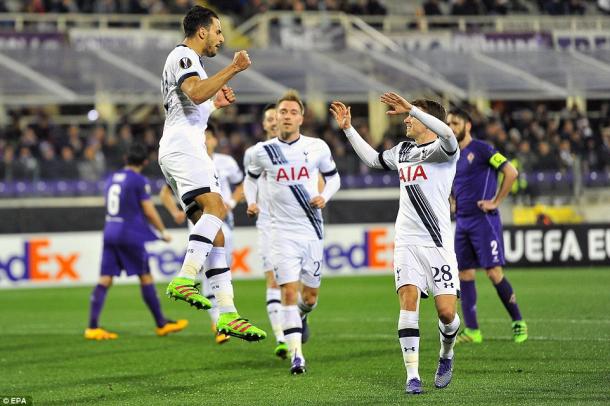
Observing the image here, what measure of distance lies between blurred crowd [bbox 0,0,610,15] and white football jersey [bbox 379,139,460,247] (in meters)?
26.3

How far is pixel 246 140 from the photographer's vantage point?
2866cm

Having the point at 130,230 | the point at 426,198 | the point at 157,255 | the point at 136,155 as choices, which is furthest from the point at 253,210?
the point at 157,255

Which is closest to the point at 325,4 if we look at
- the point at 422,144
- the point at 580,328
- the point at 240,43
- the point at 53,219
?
the point at 240,43

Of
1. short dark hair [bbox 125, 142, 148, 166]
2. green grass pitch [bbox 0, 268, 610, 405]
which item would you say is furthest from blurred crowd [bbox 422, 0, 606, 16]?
short dark hair [bbox 125, 142, 148, 166]

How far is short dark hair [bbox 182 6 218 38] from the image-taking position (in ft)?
28.2

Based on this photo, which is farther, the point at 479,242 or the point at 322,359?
the point at 479,242

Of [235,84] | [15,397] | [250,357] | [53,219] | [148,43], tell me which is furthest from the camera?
[148,43]

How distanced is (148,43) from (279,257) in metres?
22.9

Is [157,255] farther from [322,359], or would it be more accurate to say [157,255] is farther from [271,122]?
[322,359]

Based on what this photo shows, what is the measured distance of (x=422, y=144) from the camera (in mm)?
8711

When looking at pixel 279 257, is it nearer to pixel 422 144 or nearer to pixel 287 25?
pixel 422 144

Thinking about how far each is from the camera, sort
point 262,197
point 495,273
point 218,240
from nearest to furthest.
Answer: point 218,240 → point 262,197 → point 495,273

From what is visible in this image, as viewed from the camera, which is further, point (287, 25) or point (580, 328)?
point (287, 25)

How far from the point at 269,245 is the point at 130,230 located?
362 cm
